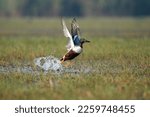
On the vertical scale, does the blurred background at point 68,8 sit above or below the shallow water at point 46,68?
below

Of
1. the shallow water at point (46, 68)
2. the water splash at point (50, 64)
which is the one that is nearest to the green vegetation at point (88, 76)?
the shallow water at point (46, 68)

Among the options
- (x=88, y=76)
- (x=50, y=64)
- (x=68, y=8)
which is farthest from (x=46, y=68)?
(x=68, y=8)

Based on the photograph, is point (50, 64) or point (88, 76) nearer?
point (88, 76)

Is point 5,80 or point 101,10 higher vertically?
point 5,80

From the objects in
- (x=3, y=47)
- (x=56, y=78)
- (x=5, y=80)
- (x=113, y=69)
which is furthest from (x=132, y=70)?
(x=3, y=47)

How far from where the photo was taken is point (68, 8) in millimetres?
86062

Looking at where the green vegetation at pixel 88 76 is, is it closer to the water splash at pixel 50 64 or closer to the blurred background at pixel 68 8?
the water splash at pixel 50 64

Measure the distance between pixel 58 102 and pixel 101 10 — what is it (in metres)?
77.3

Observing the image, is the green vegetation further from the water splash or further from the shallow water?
the water splash

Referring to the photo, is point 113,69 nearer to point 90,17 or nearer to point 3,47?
point 3,47

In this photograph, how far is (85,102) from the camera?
10.3 meters

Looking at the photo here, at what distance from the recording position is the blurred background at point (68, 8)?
8456 cm

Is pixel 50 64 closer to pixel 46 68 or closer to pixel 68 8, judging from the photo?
pixel 46 68

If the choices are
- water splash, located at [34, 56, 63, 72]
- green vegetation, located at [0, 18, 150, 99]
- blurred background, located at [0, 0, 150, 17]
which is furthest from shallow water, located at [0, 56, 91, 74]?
blurred background, located at [0, 0, 150, 17]
